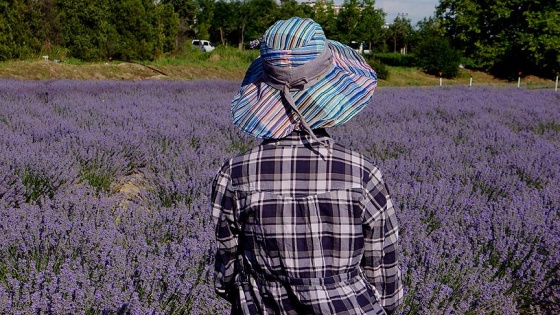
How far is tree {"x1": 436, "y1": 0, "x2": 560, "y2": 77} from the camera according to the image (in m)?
32.8

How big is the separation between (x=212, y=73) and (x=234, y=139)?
64.7 ft

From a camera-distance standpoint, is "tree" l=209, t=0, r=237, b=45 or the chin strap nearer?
the chin strap

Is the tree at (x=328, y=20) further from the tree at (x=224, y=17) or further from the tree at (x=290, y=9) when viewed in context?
the tree at (x=224, y=17)

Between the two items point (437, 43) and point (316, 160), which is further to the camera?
point (437, 43)

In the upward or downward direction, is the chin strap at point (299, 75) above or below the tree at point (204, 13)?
below

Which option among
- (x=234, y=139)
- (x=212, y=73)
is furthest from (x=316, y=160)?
(x=212, y=73)

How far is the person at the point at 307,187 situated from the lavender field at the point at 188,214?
2.57 ft

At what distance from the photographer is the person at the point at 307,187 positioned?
1356 millimetres

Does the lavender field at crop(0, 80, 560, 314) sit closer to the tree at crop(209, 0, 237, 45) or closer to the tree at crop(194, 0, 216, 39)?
the tree at crop(194, 0, 216, 39)

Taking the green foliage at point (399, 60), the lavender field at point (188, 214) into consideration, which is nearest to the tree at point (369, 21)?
the green foliage at point (399, 60)

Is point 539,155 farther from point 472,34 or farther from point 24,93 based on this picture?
point 472,34

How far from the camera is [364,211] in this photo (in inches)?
53.6

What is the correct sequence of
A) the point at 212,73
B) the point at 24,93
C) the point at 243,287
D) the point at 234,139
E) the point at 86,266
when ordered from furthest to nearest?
the point at 212,73
the point at 24,93
the point at 234,139
the point at 86,266
the point at 243,287

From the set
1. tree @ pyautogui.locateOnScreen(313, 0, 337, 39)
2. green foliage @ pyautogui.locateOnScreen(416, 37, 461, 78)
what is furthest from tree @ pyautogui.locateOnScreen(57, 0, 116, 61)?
tree @ pyautogui.locateOnScreen(313, 0, 337, 39)
